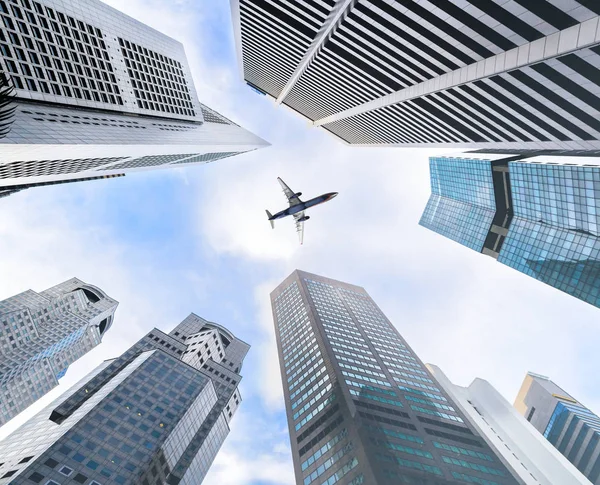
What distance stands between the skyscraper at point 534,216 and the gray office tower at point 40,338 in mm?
164287

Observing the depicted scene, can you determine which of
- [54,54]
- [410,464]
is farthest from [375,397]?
[54,54]

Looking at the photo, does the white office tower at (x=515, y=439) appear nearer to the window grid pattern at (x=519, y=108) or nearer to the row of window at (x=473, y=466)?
the row of window at (x=473, y=466)

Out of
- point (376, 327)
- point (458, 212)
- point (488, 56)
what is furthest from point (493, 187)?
point (488, 56)

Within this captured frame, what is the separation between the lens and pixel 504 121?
144 ft

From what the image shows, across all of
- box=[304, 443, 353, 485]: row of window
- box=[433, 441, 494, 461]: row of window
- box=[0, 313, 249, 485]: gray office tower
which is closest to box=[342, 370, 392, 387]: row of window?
box=[433, 441, 494, 461]: row of window

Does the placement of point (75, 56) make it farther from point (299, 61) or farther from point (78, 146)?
point (299, 61)

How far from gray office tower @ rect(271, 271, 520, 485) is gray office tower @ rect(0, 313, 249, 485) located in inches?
1000

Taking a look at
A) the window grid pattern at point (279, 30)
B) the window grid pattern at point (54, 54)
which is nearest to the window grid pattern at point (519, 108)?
the window grid pattern at point (279, 30)

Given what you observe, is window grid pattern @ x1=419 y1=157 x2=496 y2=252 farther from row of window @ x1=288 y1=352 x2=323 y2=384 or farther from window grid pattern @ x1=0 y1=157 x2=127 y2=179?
window grid pattern @ x1=0 y1=157 x2=127 y2=179

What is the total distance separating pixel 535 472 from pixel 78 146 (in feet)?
478

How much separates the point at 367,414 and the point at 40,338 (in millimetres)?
144894

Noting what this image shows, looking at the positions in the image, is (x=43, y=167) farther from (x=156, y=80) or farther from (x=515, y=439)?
(x=515, y=439)

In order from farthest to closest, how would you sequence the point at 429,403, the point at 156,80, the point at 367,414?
the point at 156,80
the point at 429,403
the point at 367,414

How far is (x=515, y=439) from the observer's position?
129750mm
